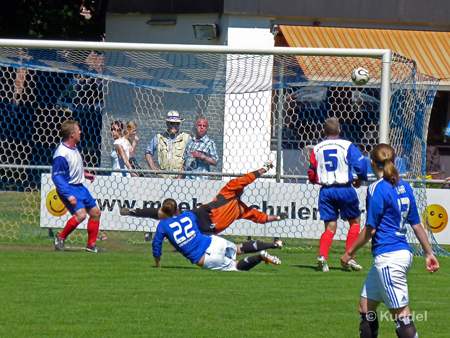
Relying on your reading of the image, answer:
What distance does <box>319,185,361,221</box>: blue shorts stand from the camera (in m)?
9.05

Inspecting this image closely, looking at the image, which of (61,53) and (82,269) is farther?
(61,53)

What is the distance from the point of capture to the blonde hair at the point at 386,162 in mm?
5141

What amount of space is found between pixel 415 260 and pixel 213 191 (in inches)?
127

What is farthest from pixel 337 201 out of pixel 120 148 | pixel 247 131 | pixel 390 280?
pixel 120 148

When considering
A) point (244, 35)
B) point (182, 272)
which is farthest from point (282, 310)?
point (244, 35)

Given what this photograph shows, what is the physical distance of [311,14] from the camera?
16969 millimetres

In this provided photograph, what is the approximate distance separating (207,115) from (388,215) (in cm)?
754

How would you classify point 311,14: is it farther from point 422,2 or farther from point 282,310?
point 282,310

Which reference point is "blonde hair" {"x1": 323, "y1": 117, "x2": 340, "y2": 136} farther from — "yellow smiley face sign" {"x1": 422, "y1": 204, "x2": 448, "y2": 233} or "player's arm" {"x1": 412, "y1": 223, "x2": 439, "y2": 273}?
"player's arm" {"x1": 412, "y1": 223, "x2": 439, "y2": 273}

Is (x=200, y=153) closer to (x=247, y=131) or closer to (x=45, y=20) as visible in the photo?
(x=247, y=131)

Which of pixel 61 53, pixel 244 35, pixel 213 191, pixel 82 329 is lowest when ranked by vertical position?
pixel 82 329

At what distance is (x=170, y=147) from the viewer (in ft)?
40.0

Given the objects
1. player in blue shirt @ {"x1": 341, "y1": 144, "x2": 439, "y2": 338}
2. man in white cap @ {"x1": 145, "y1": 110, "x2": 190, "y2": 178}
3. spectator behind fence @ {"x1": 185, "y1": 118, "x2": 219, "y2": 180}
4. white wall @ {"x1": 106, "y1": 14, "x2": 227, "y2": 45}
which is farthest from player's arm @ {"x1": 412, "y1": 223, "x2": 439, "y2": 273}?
white wall @ {"x1": 106, "y1": 14, "x2": 227, "y2": 45}

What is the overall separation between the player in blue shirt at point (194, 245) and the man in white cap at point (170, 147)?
10.9ft
